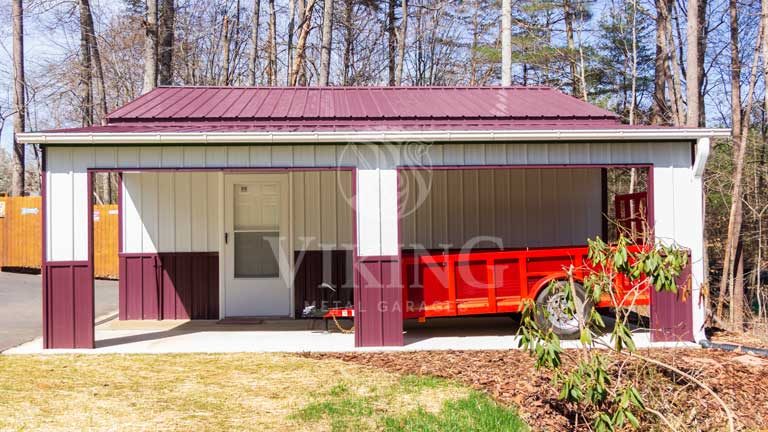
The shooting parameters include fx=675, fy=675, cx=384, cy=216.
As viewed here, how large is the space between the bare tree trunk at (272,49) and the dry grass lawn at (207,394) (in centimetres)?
1601

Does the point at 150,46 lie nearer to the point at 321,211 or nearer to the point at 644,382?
the point at 321,211

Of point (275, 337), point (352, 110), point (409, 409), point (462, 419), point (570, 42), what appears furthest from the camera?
point (570, 42)

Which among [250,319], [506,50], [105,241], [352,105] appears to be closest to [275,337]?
[250,319]

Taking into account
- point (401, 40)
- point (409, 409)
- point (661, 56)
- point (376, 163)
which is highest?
point (401, 40)

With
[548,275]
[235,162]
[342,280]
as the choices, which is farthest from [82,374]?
[548,275]

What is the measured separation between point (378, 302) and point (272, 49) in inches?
660

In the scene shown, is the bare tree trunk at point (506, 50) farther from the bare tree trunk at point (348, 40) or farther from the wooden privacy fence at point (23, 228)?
the wooden privacy fence at point (23, 228)

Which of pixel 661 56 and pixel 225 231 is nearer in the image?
pixel 225 231

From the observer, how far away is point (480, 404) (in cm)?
582

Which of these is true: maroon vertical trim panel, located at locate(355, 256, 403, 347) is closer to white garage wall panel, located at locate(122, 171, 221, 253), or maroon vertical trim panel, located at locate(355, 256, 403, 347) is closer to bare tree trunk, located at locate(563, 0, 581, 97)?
white garage wall panel, located at locate(122, 171, 221, 253)

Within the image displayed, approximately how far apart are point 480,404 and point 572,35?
746 inches

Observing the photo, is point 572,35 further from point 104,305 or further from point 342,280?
point 104,305

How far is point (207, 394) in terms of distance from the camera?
6.33 m

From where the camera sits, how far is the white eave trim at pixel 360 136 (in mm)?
7992
